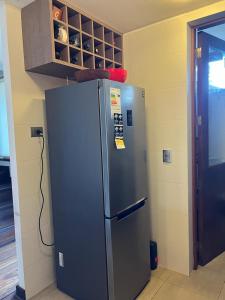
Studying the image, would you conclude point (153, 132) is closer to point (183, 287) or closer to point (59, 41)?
point (59, 41)

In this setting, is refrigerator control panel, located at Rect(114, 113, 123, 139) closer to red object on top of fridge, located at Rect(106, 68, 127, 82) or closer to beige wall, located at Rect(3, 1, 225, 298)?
red object on top of fridge, located at Rect(106, 68, 127, 82)

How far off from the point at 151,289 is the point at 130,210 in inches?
29.4

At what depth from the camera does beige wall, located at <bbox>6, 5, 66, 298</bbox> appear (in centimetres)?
175

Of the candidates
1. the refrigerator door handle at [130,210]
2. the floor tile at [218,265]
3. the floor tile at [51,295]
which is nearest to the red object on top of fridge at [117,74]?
the refrigerator door handle at [130,210]

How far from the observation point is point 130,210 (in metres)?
1.75

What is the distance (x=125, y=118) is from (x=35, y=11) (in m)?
0.98

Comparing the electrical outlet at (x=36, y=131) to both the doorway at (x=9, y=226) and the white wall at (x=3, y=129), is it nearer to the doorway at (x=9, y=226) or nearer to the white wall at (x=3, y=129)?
the doorway at (x=9, y=226)

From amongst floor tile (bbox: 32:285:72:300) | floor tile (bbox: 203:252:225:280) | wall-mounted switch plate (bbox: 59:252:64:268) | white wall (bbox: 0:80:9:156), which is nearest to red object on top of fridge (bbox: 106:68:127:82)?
wall-mounted switch plate (bbox: 59:252:64:268)

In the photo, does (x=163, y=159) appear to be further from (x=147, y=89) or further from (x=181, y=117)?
(x=147, y=89)

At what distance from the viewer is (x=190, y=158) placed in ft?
6.84

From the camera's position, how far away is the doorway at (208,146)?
2104mm

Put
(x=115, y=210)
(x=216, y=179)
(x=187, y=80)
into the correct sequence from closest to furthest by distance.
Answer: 1. (x=115, y=210)
2. (x=187, y=80)
3. (x=216, y=179)

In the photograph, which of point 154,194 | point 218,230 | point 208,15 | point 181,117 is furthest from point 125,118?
point 218,230

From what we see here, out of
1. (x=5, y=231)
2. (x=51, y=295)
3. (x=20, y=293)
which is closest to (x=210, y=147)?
(x=51, y=295)
